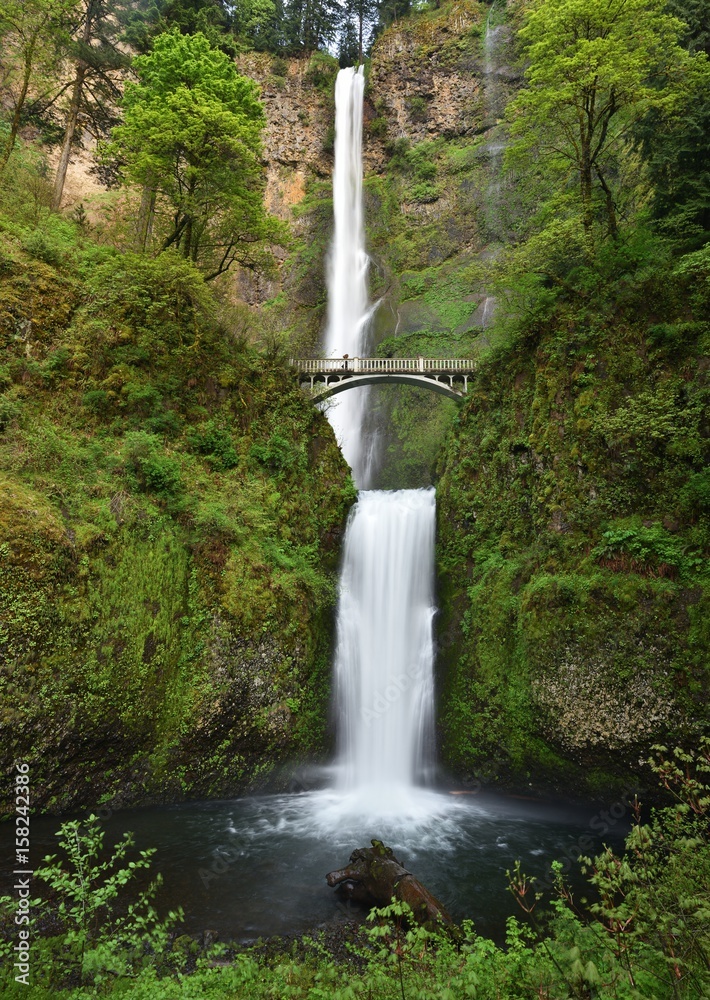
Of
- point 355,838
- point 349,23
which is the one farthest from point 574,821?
point 349,23

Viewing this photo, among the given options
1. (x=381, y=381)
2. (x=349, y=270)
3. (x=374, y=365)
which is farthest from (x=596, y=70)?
(x=349, y=270)

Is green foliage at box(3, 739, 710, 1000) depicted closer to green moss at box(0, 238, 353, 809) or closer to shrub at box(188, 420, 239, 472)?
green moss at box(0, 238, 353, 809)

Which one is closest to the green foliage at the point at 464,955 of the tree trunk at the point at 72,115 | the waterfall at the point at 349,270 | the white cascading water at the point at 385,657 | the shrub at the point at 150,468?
the white cascading water at the point at 385,657

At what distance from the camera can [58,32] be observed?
48.9 ft

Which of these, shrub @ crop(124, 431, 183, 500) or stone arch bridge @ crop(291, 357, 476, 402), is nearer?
shrub @ crop(124, 431, 183, 500)

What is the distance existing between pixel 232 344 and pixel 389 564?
775 centimetres

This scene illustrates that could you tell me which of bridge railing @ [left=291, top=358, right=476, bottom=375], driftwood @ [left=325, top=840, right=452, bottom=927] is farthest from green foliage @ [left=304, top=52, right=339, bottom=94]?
driftwood @ [left=325, top=840, right=452, bottom=927]

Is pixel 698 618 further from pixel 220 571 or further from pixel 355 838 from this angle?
pixel 220 571

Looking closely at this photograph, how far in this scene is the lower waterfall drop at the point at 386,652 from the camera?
11797 millimetres

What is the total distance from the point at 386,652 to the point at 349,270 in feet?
80.4

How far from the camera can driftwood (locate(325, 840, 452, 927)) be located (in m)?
6.08

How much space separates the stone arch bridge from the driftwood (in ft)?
53.7

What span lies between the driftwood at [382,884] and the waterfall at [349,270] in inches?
779
